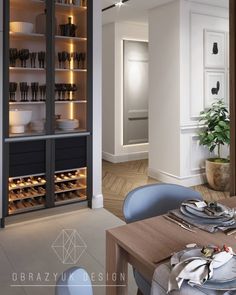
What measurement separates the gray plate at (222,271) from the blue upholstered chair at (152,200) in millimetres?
630

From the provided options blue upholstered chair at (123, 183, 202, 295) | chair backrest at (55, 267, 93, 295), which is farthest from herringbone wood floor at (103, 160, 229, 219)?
chair backrest at (55, 267, 93, 295)

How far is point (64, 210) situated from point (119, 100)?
3.05 meters

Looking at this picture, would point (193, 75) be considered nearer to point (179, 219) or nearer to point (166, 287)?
point (179, 219)

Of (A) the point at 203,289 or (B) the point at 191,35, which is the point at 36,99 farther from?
(A) the point at 203,289

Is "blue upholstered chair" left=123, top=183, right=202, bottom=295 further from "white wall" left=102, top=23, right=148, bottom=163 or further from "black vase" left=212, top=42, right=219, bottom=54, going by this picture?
"white wall" left=102, top=23, right=148, bottom=163

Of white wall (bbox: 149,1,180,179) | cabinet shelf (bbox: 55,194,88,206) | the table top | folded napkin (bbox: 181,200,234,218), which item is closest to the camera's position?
the table top

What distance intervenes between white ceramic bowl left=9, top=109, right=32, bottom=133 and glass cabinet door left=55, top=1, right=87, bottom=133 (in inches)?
13.5

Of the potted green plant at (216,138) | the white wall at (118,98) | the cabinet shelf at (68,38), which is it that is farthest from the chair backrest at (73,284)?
the white wall at (118,98)

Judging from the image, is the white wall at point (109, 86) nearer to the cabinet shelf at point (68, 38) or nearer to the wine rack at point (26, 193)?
the cabinet shelf at point (68, 38)

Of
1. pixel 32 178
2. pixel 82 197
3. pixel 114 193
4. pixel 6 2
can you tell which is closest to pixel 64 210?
pixel 82 197

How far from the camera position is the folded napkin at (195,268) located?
0.95 m

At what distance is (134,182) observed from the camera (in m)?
5.09

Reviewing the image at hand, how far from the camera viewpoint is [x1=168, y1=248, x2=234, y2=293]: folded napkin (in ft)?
3.13

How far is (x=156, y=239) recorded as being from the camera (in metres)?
A: 1.28
